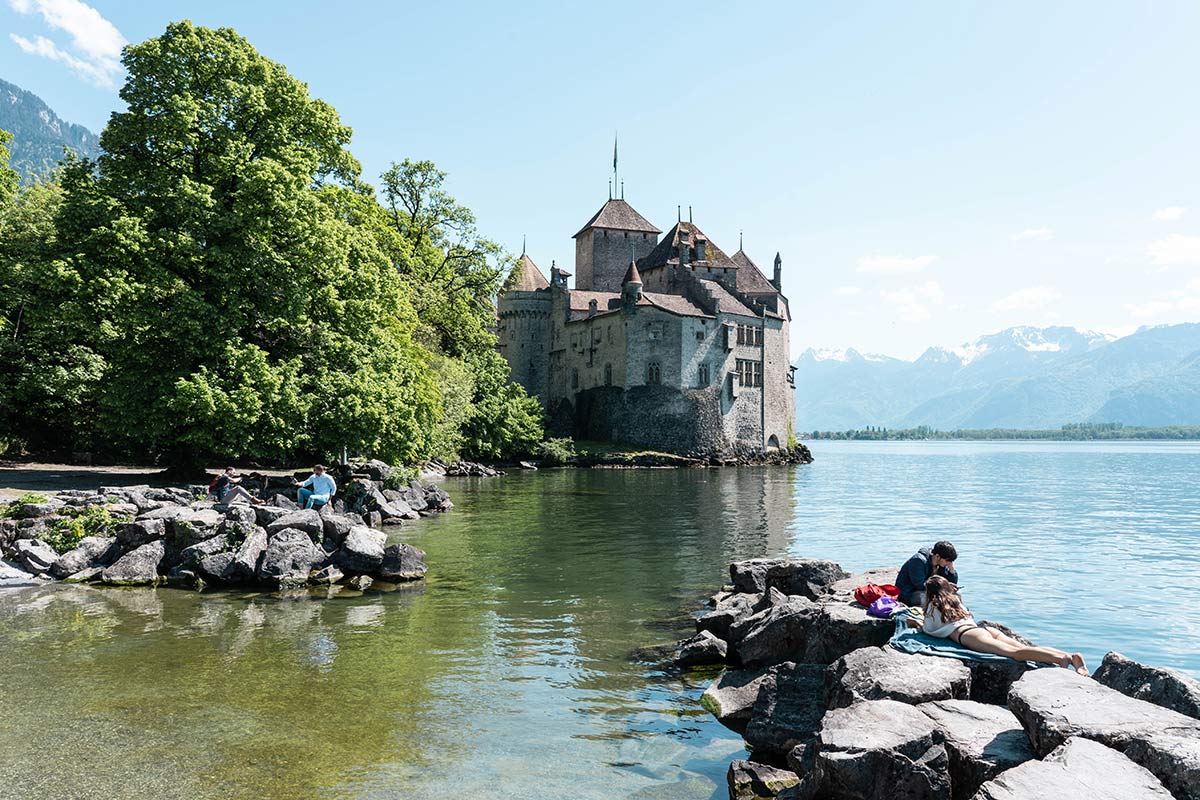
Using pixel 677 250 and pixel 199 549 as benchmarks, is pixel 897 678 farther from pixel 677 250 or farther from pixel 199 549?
pixel 677 250

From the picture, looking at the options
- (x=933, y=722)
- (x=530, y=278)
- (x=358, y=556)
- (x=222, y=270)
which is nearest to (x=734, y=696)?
(x=933, y=722)

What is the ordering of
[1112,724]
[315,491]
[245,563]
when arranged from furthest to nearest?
[315,491] → [245,563] → [1112,724]

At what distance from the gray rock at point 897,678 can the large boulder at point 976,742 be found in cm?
20

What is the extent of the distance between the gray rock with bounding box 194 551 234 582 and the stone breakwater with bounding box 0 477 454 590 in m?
0.02

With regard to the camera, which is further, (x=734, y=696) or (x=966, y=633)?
(x=734, y=696)

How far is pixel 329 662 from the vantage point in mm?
13297

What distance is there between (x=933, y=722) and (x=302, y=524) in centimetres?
1687

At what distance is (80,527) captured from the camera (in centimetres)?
2089

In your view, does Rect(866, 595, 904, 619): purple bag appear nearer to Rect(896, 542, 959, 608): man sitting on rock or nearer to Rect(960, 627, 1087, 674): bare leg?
Rect(896, 542, 959, 608): man sitting on rock

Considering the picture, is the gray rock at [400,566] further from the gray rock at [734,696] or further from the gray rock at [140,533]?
the gray rock at [734,696]

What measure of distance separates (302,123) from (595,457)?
52.3 m

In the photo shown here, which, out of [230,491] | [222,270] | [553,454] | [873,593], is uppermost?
[222,270]

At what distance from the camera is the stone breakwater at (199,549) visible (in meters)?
19.3

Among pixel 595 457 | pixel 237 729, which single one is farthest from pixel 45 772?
pixel 595 457
